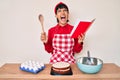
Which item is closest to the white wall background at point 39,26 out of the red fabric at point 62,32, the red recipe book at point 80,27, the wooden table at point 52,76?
the red fabric at point 62,32

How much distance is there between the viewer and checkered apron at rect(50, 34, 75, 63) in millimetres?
1246

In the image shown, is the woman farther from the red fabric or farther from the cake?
the cake

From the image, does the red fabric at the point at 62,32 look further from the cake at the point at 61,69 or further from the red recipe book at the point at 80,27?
the cake at the point at 61,69

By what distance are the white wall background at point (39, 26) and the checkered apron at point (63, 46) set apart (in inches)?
12.7

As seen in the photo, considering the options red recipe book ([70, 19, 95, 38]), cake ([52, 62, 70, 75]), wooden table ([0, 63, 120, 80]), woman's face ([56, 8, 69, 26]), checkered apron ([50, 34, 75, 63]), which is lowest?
wooden table ([0, 63, 120, 80])

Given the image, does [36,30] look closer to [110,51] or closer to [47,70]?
[47,70]

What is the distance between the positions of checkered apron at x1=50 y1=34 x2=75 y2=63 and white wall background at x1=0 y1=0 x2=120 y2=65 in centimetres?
32

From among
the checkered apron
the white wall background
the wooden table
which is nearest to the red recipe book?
the checkered apron

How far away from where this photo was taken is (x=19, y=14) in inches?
59.5

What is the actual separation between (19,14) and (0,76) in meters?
0.86

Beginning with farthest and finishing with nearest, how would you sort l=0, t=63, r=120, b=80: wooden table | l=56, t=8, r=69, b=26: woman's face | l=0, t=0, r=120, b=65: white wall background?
1. l=0, t=0, r=120, b=65: white wall background
2. l=56, t=8, r=69, b=26: woman's face
3. l=0, t=63, r=120, b=80: wooden table

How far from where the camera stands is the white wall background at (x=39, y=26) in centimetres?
150

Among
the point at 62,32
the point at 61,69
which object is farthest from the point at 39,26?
the point at 61,69

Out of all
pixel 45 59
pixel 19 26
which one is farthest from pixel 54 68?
pixel 19 26
